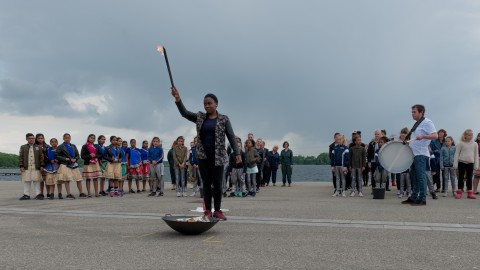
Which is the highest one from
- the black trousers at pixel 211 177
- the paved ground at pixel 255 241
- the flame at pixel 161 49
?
the flame at pixel 161 49

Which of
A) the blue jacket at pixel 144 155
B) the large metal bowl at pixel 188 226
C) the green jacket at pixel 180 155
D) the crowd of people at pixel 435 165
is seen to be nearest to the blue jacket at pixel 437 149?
the crowd of people at pixel 435 165

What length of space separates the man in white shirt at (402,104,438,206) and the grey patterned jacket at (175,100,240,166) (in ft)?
17.1

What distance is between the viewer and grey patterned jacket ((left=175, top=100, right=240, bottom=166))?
7.33 metres

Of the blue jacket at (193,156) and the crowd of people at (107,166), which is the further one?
the blue jacket at (193,156)

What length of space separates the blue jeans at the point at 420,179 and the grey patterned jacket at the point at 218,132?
17.4 ft

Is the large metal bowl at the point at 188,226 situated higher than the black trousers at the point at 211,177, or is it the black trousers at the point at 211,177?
the black trousers at the point at 211,177

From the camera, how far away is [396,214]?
28.5 ft

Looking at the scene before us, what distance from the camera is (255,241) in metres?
5.75

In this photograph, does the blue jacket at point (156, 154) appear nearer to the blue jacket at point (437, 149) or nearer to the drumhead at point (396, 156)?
the drumhead at point (396, 156)

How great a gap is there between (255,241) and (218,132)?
2190mm

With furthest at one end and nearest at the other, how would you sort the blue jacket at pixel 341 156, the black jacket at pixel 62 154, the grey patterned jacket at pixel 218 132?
the blue jacket at pixel 341 156
the black jacket at pixel 62 154
the grey patterned jacket at pixel 218 132

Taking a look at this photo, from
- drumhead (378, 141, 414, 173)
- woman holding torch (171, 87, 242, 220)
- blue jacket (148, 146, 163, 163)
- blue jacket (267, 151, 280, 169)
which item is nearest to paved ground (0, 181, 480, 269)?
woman holding torch (171, 87, 242, 220)

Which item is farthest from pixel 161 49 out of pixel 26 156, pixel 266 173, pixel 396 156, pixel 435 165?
pixel 266 173

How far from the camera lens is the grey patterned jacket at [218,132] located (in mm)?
7332
